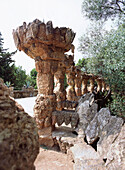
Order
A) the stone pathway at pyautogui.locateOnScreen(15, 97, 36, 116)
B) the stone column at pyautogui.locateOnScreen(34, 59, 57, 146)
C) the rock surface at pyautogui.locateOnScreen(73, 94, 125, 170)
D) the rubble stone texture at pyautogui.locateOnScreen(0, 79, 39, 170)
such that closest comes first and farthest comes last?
the rubble stone texture at pyautogui.locateOnScreen(0, 79, 39, 170) < the rock surface at pyautogui.locateOnScreen(73, 94, 125, 170) < the stone column at pyautogui.locateOnScreen(34, 59, 57, 146) < the stone pathway at pyautogui.locateOnScreen(15, 97, 36, 116)

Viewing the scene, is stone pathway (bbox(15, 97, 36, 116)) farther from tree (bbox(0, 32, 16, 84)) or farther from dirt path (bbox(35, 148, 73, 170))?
tree (bbox(0, 32, 16, 84))

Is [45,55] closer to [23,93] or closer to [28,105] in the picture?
[28,105]

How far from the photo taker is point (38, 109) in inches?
137

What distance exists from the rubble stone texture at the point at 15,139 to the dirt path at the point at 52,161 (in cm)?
198

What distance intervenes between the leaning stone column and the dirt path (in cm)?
36

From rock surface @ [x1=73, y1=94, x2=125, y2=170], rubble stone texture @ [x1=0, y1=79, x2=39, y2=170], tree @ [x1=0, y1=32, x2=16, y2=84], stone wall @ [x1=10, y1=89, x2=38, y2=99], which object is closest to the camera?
rubble stone texture @ [x1=0, y1=79, x2=39, y2=170]

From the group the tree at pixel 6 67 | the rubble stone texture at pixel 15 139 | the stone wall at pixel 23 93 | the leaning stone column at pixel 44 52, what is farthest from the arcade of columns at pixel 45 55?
the tree at pixel 6 67

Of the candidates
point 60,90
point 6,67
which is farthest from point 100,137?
point 6,67

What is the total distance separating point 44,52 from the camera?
3484 millimetres

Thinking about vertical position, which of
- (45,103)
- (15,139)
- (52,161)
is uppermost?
(15,139)

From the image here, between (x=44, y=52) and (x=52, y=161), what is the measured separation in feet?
9.62

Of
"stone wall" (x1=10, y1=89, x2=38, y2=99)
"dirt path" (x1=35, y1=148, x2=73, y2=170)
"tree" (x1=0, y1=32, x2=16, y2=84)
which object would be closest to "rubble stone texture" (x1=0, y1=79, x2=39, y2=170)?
"dirt path" (x1=35, y1=148, x2=73, y2=170)

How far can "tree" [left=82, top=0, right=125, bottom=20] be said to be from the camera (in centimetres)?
525

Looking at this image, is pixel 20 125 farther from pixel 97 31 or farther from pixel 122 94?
pixel 97 31
